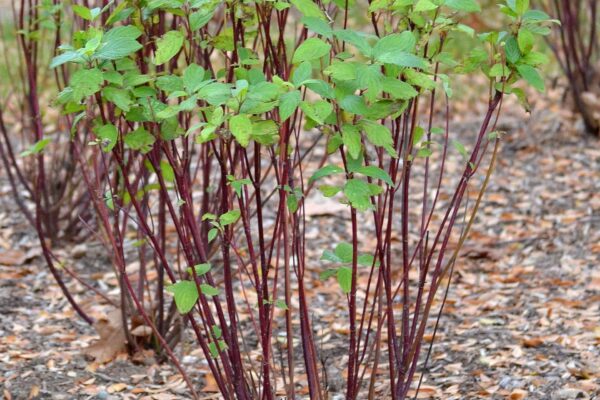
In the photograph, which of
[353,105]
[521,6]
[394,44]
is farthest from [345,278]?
[521,6]

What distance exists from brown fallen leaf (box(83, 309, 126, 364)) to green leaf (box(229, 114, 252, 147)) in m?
1.52

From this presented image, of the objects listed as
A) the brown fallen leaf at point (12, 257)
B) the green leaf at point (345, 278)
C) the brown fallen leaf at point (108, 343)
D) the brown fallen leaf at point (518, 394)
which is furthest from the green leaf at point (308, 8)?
the brown fallen leaf at point (12, 257)

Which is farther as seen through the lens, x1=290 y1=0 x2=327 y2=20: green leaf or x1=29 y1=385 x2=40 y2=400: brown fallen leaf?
x1=29 y1=385 x2=40 y2=400: brown fallen leaf

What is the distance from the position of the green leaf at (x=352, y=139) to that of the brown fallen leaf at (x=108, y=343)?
1.50 m

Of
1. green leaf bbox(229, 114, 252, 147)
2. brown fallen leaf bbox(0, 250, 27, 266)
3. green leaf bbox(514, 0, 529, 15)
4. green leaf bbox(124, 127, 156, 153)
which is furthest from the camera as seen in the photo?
brown fallen leaf bbox(0, 250, 27, 266)

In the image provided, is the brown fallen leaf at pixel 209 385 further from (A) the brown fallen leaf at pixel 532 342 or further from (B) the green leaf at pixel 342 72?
(B) the green leaf at pixel 342 72

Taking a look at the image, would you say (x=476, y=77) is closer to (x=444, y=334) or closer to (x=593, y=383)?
(x=444, y=334)

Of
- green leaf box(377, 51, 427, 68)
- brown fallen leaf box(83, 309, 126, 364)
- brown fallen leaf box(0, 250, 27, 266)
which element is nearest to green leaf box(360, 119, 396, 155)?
green leaf box(377, 51, 427, 68)

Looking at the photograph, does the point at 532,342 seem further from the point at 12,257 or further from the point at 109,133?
the point at 12,257

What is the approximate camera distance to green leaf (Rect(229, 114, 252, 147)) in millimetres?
1496

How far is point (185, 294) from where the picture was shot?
1.83 meters

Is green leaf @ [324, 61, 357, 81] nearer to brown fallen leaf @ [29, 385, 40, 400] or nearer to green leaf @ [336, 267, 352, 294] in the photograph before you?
green leaf @ [336, 267, 352, 294]

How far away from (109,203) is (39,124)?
43.6 inches

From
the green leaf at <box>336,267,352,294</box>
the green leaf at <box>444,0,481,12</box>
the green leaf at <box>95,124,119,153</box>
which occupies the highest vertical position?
the green leaf at <box>444,0,481,12</box>
